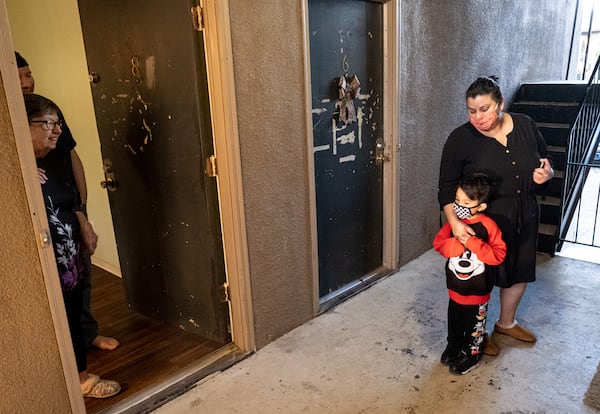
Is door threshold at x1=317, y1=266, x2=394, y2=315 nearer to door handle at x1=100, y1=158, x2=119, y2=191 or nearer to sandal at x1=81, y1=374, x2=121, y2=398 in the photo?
sandal at x1=81, y1=374, x2=121, y2=398

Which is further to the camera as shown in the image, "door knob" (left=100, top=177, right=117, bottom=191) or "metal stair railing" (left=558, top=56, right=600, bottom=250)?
"metal stair railing" (left=558, top=56, right=600, bottom=250)

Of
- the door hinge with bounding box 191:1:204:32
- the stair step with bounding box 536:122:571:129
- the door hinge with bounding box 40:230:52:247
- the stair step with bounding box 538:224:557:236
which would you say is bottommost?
the stair step with bounding box 538:224:557:236

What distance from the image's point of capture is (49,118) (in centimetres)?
184

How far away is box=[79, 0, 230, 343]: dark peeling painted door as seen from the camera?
2.20 meters

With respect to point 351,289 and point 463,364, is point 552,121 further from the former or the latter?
point 463,364

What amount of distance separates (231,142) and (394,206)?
1.56 m

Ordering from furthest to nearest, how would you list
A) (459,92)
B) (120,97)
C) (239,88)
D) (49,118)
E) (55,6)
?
(459,92), (55,6), (120,97), (239,88), (49,118)

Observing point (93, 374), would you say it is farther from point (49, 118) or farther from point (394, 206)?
point (394, 206)

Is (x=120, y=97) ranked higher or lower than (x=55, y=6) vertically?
lower

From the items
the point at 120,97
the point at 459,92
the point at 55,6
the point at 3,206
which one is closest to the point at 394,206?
the point at 459,92

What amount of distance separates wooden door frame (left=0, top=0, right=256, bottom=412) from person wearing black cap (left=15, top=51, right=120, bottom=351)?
0.39m

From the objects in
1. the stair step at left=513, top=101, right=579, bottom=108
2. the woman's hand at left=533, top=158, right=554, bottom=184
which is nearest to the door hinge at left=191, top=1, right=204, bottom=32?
the woman's hand at left=533, top=158, right=554, bottom=184

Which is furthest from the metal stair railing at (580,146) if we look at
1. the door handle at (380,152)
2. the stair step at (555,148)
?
the door handle at (380,152)

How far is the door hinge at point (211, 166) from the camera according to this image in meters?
2.22
